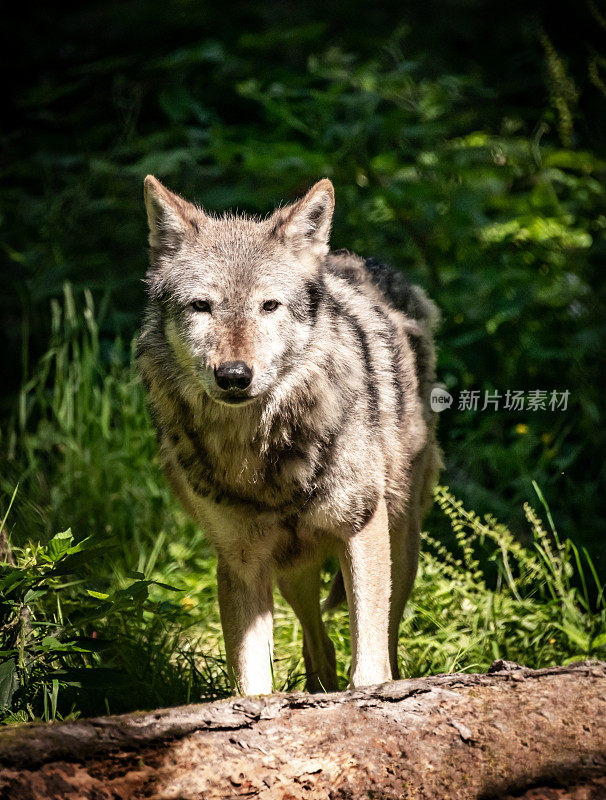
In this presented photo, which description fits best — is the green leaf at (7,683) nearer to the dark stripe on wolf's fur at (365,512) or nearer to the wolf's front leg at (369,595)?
the wolf's front leg at (369,595)

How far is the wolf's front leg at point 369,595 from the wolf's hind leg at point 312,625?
0.33 meters

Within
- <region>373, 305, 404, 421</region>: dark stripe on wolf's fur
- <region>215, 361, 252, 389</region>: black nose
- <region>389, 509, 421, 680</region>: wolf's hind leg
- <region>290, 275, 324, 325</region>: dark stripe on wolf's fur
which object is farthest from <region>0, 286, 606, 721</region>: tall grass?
<region>290, 275, 324, 325</region>: dark stripe on wolf's fur

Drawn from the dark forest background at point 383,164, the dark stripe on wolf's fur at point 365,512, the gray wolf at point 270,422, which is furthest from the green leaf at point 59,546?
the dark forest background at point 383,164

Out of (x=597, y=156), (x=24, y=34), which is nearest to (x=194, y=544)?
(x=597, y=156)

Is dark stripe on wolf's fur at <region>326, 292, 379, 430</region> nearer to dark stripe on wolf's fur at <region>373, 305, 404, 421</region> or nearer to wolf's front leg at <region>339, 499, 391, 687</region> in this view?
dark stripe on wolf's fur at <region>373, 305, 404, 421</region>

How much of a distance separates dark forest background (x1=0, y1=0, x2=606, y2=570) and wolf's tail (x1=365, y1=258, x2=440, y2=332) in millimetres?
759

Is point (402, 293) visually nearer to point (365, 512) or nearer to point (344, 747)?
point (365, 512)

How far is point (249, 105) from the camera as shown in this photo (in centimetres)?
681

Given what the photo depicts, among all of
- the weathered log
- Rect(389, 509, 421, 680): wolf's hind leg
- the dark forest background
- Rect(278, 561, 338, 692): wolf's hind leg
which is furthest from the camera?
the dark forest background

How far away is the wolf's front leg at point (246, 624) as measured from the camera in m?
3.19

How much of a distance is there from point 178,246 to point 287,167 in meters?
2.40

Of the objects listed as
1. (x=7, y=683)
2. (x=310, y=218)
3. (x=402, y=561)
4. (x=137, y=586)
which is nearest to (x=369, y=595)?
(x=402, y=561)

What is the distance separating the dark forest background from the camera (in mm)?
5191

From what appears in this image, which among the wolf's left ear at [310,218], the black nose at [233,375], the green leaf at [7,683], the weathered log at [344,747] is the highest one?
the wolf's left ear at [310,218]
